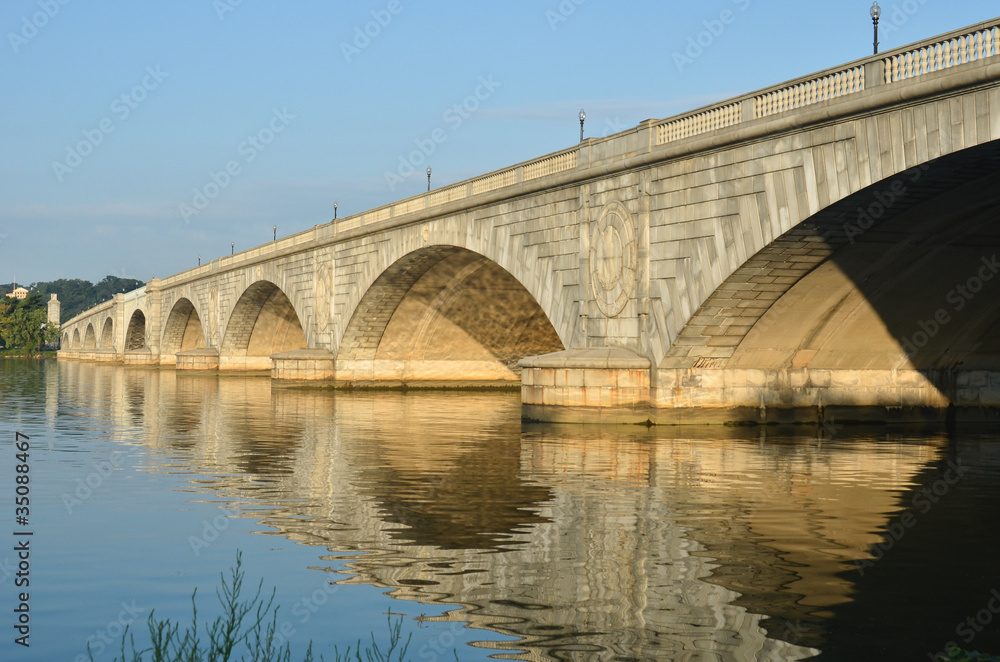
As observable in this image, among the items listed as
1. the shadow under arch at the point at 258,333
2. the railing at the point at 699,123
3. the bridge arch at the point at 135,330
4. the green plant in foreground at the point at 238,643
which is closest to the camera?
the green plant in foreground at the point at 238,643

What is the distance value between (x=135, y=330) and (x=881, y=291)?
94416 mm

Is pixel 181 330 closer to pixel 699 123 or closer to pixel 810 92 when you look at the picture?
pixel 699 123

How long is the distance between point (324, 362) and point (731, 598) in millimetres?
39801

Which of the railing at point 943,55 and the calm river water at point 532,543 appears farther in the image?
the railing at point 943,55

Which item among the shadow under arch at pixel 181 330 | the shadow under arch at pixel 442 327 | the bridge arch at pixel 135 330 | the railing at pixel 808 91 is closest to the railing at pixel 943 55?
the railing at pixel 808 91

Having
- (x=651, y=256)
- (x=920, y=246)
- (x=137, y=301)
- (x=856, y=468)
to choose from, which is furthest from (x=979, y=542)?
(x=137, y=301)

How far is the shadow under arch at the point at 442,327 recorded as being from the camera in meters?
42.8

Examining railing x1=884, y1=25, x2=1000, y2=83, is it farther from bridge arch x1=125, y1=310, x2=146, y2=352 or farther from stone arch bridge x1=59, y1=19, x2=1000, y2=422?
bridge arch x1=125, y1=310, x2=146, y2=352

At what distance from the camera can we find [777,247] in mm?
20969

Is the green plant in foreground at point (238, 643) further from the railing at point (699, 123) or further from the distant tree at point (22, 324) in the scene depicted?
the distant tree at point (22, 324)

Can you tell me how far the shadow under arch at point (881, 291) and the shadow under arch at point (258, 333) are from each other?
45627mm

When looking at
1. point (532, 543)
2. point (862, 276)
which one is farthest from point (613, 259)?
point (532, 543)

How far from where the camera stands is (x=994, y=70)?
15422 mm

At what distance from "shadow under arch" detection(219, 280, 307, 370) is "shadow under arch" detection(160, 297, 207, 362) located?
54.4ft
